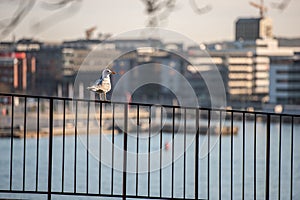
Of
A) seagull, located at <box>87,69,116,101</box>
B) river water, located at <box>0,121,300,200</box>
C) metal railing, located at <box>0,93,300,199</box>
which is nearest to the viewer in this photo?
seagull, located at <box>87,69,116,101</box>

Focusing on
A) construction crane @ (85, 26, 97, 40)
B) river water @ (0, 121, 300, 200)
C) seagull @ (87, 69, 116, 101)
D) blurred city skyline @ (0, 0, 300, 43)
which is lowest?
river water @ (0, 121, 300, 200)

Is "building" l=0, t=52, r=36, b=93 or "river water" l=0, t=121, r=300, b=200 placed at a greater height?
"building" l=0, t=52, r=36, b=93

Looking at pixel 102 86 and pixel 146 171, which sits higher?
pixel 102 86

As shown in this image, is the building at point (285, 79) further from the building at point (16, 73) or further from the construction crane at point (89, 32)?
the building at point (16, 73)

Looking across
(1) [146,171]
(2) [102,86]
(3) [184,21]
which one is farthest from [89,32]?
(2) [102,86]

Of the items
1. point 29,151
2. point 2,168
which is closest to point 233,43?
point 29,151

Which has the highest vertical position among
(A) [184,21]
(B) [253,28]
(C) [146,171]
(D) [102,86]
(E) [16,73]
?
(B) [253,28]

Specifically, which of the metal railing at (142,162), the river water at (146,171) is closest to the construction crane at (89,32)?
the metal railing at (142,162)

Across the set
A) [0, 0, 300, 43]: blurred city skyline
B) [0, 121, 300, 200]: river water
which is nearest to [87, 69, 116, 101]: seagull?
[0, 121, 300, 200]: river water

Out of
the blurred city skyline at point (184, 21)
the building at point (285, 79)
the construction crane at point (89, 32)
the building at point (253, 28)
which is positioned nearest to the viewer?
the blurred city skyline at point (184, 21)

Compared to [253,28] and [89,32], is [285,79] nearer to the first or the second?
[253,28]

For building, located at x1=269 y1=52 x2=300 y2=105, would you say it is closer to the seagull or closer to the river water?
the river water

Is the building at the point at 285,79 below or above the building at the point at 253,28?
below

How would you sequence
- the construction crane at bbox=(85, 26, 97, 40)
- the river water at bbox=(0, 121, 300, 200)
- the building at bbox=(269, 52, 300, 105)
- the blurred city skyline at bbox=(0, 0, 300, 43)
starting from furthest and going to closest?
the building at bbox=(269, 52, 300, 105)
the construction crane at bbox=(85, 26, 97, 40)
the blurred city skyline at bbox=(0, 0, 300, 43)
the river water at bbox=(0, 121, 300, 200)
